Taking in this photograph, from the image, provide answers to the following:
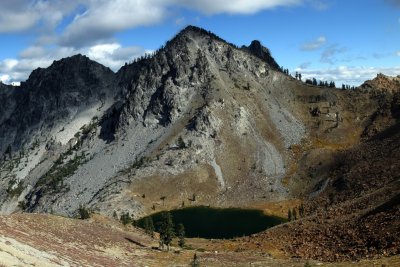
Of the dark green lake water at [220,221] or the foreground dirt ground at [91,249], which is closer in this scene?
the foreground dirt ground at [91,249]

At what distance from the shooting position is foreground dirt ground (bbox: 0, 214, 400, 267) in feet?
131

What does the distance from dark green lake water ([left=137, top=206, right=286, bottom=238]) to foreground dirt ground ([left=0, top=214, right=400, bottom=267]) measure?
53623 mm

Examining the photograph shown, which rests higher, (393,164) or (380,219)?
(393,164)

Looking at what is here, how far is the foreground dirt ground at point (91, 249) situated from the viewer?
1577 inches

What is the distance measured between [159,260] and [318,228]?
34341 mm

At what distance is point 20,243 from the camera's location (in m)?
41.7

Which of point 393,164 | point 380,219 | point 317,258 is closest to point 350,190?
point 393,164

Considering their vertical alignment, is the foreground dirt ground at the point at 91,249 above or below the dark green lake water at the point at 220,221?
above

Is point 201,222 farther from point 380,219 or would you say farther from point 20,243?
point 20,243

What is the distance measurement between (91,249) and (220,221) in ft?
338

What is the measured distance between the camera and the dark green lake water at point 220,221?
143875mm

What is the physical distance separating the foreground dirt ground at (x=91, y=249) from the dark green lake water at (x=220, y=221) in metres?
53.6

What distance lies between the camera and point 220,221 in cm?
15925

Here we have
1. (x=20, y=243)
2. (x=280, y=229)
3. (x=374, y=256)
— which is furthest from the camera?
(x=280, y=229)
